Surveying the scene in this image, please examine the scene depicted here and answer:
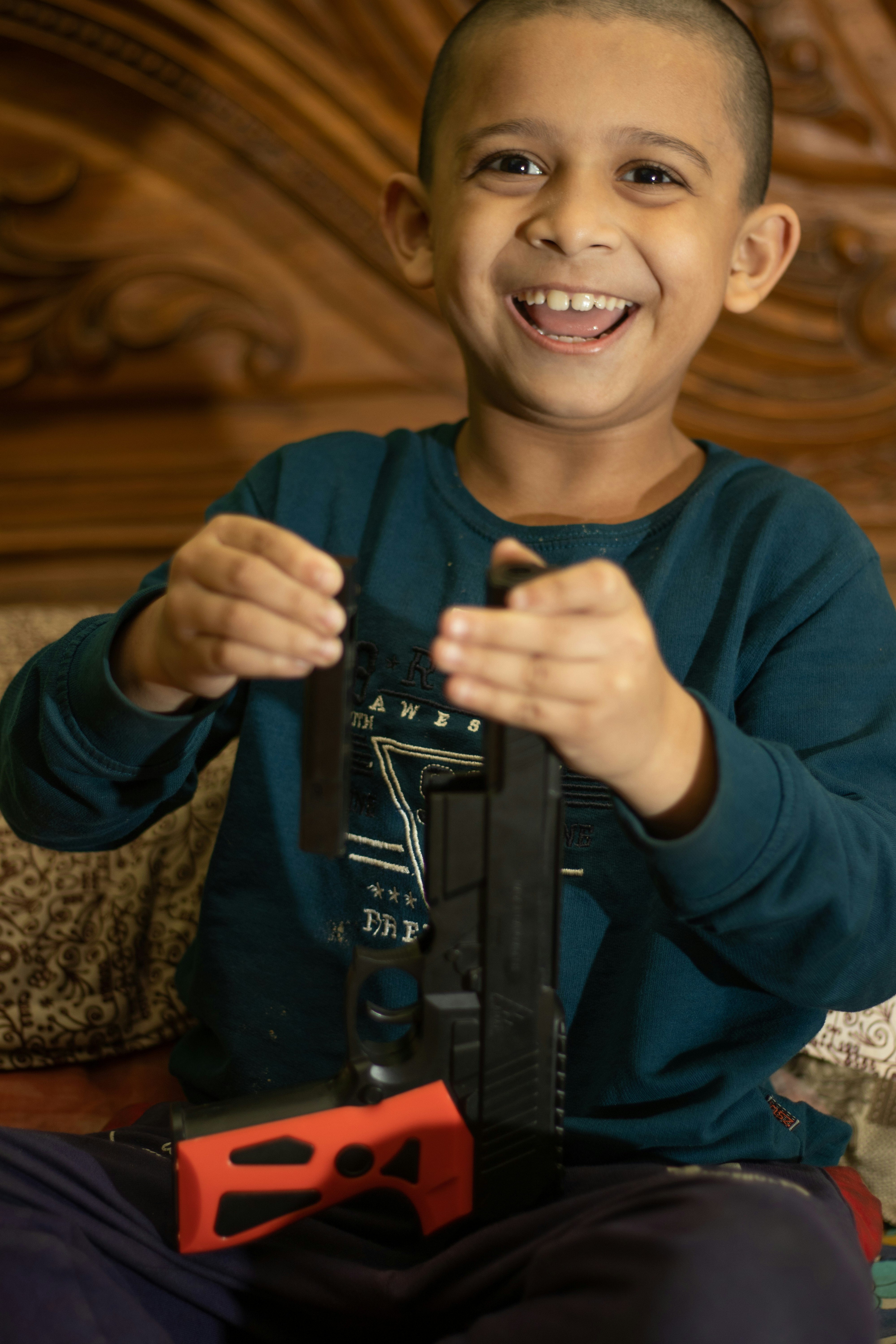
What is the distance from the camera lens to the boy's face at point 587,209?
796 millimetres

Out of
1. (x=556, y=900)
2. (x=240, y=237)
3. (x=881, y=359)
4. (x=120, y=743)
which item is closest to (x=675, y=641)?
(x=556, y=900)

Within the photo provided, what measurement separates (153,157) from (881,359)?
93cm

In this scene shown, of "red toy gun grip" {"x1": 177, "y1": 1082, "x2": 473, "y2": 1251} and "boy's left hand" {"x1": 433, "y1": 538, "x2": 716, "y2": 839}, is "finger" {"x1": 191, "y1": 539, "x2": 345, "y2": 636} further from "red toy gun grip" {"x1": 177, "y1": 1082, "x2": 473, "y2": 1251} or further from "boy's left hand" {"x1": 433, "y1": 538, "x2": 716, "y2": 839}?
"red toy gun grip" {"x1": 177, "y1": 1082, "x2": 473, "y2": 1251}

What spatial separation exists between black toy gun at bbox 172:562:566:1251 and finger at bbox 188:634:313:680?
0.02 meters

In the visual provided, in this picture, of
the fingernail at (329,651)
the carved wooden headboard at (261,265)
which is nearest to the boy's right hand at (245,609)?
the fingernail at (329,651)

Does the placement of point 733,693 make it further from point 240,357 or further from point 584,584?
point 240,357

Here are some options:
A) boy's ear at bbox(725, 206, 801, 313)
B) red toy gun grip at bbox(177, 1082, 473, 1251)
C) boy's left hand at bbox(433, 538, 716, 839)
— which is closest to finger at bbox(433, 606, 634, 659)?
boy's left hand at bbox(433, 538, 716, 839)

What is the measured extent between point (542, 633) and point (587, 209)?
42 centimetres

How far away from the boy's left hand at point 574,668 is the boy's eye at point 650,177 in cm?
42

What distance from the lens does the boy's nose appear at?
791 millimetres

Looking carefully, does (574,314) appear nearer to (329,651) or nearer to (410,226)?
(410,226)

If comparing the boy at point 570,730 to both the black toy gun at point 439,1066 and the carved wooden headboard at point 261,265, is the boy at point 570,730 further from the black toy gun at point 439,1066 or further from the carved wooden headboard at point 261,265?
the carved wooden headboard at point 261,265

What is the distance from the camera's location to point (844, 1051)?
3.23ft

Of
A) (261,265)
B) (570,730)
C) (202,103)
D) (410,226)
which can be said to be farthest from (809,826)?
(202,103)
